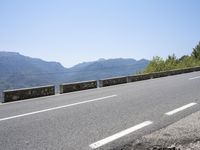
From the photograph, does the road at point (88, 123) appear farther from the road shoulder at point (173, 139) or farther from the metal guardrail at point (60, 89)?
the metal guardrail at point (60, 89)

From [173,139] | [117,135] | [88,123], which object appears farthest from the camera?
[88,123]

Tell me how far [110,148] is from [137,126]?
143 cm

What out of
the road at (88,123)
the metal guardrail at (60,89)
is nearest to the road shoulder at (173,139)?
the road at (88,123)

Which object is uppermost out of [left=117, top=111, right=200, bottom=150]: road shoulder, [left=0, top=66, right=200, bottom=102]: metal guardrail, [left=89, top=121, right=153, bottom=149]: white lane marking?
[left=0, top=66, right=200, bottom=102]: metal guardrail

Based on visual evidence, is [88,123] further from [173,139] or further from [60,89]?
[60,89]

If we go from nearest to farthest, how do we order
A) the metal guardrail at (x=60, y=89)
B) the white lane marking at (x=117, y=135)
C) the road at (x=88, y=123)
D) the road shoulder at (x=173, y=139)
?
the road shoulder at (x=173, y=139) < the white lane marking at (x=117, y=135) < the road at (x=88, y=123) < the metal guardrail at (x=60, y=89)

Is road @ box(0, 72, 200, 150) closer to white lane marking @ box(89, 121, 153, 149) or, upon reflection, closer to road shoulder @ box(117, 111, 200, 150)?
white lane marking @ box(89, 121, 153, 149)

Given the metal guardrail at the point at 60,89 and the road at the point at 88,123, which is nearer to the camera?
the road at the point at 88,123

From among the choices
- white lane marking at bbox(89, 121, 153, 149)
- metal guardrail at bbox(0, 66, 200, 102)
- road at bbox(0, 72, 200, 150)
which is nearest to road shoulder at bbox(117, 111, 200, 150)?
road at bbox(0, 72, 200, 150)

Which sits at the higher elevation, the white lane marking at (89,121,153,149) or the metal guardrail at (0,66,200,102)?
the metal guardrail at (0,66,200,102)

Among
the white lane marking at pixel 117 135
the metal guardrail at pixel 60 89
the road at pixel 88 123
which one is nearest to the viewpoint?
the white lane marking at pixel 117 135

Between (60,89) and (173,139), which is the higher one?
(60,89)

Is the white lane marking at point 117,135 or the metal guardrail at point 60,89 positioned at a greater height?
the metal guardrail at point 60,89

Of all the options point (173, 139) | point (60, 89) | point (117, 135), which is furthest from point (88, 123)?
point (60, 89)
